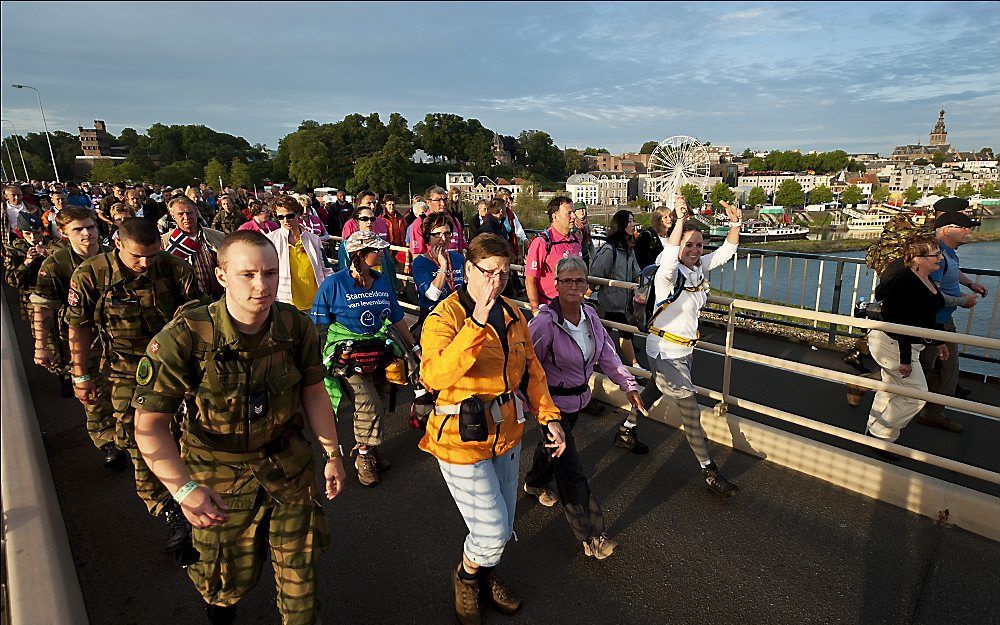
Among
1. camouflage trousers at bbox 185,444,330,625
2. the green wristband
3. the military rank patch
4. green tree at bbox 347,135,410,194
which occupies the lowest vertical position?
camouflage trousers at bbox 185,444,330,625

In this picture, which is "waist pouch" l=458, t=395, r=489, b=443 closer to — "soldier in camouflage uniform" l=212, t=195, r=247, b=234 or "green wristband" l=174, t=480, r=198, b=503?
"green wristband" l=174, t=480, r=198, b=503

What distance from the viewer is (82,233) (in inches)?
161

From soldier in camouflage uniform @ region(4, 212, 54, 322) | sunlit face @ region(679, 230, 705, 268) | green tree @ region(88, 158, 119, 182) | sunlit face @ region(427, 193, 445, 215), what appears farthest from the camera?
green tree @ region(88, 158, 119, 182)

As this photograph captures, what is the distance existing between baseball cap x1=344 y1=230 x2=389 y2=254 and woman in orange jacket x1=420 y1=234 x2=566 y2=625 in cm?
158

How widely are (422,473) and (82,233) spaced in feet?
10.9

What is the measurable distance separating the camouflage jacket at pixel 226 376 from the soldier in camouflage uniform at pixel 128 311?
1.45m

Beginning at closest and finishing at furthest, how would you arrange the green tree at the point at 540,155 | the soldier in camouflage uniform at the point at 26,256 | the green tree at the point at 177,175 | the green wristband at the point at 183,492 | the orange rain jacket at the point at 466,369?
1. the green wristband at the point at 183,492
2. the orange rain jacket at the point at 466,369
3. the soldier in camouflage uniform at the point at 26,256
4. the green tree at the point at 177,175
5. the green tree at the point at 540,155

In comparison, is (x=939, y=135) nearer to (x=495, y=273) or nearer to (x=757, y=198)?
(x=757, y=198)

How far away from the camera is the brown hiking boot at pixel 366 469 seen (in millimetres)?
4051

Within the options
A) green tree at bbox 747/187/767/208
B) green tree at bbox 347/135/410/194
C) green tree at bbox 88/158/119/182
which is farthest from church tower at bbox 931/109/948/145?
green tree at bbox 88/158/119/182

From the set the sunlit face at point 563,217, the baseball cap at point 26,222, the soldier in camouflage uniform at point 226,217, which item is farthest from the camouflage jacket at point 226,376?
the baseball cap at point 26,222

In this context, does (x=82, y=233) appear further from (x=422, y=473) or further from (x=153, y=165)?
(x=153, y=165)

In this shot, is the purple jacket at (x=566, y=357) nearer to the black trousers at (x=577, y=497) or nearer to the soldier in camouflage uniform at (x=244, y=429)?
the black trousers at (x=577, y=497)

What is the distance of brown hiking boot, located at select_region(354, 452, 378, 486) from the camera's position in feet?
13.3
